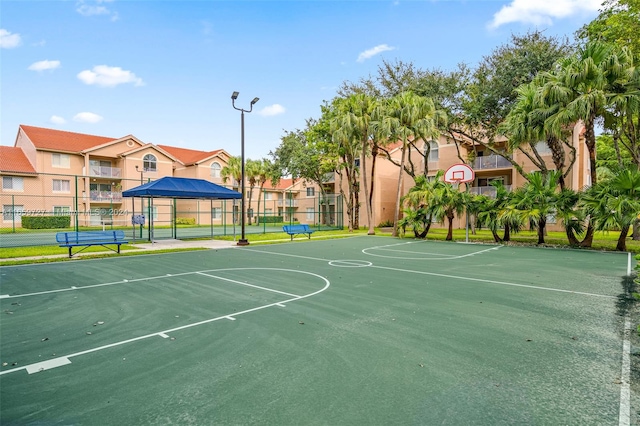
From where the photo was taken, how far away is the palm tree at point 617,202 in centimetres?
1309

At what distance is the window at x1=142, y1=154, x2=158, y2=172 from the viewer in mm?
37531

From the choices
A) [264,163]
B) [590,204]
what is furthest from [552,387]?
[264,163]

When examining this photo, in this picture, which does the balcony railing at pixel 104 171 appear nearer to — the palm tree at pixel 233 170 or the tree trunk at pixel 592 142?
the palm tree at pixel 233 170

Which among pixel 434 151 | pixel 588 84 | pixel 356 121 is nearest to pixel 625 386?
pixel 588 84

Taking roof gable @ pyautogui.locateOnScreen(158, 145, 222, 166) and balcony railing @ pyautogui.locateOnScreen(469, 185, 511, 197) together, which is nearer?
balcony railing @ pyautogui.locateOnScreen(469, 185, 511, 197)

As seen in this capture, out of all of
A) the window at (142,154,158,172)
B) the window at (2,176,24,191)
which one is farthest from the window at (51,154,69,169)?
the window at (142,154,158,172)

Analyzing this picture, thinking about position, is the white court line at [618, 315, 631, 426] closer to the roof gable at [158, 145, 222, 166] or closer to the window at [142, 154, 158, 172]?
the window at [142, 154, 158, 172]

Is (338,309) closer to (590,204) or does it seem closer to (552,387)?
(552,387)

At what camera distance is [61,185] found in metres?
32.9

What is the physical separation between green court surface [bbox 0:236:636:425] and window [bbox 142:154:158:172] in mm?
31940

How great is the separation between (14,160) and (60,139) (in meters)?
4.23

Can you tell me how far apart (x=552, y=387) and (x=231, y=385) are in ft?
9.86

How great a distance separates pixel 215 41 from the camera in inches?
703

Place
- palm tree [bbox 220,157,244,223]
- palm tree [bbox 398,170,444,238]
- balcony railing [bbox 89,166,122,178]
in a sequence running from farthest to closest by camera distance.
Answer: palm tree [bbox 220,157,244,223] < balcony railing [bbox 89,166,122,178] < palm tree [bbox 398,170,444,238]
